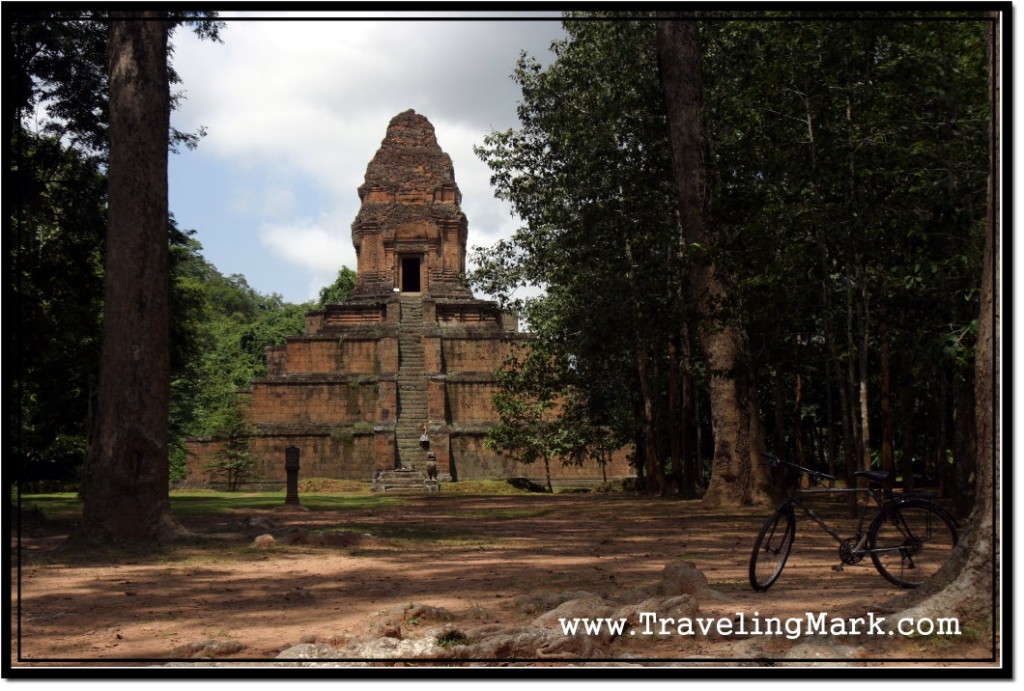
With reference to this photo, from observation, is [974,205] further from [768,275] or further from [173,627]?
[173,627]

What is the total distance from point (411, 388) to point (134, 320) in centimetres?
2169

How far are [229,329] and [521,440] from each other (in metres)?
35.4

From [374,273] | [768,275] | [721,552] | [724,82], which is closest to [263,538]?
[721,552]

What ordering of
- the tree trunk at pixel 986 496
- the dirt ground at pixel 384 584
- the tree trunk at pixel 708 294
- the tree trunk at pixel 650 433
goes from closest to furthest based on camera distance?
1. the tree trunk at pixel 986 496
2. the dirt ground at pixel 384 584
3. the tree trunk at pixel 708 294
4. the tree trunk at pixel 650 433

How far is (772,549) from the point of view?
6.57 meters

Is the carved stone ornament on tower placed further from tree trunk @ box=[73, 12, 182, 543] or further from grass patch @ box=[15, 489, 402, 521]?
tree trunk @ box=[73, 12, 182, 543]

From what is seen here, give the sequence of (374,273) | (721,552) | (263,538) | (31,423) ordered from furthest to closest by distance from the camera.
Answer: (374,273)
(31,423)
(263,538)
(721,552)

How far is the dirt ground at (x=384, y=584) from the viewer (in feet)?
16.4

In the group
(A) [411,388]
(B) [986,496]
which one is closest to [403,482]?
(A) [411,388]

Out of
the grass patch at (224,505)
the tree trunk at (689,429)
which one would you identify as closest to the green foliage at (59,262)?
the grass patch at (224,505)

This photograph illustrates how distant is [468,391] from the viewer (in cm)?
3192

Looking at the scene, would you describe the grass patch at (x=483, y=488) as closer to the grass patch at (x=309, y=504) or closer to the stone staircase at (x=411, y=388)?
the stone staircase at (x=411, y=388)

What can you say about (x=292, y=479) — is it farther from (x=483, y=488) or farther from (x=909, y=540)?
(x=909, y=540)

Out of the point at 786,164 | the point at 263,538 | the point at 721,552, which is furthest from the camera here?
the point at 786,164
